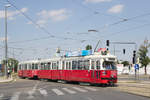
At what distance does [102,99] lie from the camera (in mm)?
12922

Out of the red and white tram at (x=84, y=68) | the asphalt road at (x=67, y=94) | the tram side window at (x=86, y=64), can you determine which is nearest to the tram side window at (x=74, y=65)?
the red and white tram at (x=84, y=68)

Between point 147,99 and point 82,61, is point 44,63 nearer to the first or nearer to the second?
point 82,61

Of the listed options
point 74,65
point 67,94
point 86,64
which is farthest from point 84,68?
point 67,94

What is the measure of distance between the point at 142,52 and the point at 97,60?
39.2 m

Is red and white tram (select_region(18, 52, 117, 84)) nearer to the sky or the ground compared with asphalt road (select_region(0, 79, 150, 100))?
nearer to the sky

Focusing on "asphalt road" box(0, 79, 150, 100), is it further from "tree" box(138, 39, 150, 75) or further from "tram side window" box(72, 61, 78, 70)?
"tree" box(138, 39, 150, 75)

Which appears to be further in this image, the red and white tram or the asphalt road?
the red and white tram

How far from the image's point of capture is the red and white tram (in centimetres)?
2148

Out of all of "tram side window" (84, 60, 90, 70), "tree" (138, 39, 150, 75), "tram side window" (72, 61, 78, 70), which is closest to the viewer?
"tram side window" (84, 60, 90, 70)

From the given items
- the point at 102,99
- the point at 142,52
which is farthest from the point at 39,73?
the point at 142,52

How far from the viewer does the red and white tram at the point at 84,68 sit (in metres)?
21.5

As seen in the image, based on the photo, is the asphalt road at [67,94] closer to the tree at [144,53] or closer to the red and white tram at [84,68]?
the red and white tram at [84,68]

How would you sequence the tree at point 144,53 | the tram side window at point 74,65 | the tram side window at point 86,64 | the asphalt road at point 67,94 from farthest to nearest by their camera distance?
the tree at point 144,53
the tram side window at point 74,65
the tram side window at point 86,64
the asphalt road at point 67,94

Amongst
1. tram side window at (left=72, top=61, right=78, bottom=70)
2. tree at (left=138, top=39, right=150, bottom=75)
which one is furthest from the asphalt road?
tree at (left=138, top=39, right=150, bottom=75)
